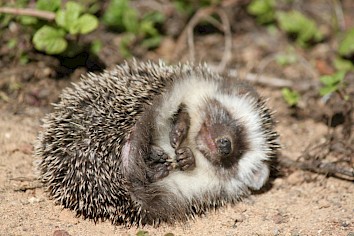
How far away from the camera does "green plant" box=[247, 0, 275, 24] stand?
7836 mm

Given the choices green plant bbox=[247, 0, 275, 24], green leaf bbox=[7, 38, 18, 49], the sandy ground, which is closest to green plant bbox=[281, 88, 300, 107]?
the sandy ground

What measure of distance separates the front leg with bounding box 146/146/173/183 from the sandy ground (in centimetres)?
45

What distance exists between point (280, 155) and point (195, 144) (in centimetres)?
113

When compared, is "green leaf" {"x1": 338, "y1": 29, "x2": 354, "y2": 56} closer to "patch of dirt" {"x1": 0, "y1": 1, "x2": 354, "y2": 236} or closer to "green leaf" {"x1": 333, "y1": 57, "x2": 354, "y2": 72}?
"green leaf" {"x1": 333, "y1": 57, "x2": 354, "y2": 72}

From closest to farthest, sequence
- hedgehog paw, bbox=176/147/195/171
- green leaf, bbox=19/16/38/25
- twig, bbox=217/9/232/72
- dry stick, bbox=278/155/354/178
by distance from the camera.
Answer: hedgehog paw, bbox=176/147/195/171, dry stick, bbox=278/155/354/178, green leaf, bbox=19/16/38/25, twig, bbox=217/9/232/72

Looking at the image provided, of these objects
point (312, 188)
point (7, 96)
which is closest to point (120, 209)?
point (312, 188)

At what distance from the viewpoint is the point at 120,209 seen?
14.9 ft

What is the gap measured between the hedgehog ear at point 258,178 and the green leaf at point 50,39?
98.2 inches

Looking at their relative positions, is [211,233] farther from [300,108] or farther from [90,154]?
[300,108]

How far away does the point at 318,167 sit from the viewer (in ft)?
18.5

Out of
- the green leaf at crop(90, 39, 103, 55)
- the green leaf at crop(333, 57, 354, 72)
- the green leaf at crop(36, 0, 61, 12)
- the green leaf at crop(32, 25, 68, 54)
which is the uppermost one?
the green leaf at crop(36, 0, 61, 12)

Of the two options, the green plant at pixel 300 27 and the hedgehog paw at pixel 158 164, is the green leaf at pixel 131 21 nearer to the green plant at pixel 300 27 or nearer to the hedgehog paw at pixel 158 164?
the green plant at pixel 300 27

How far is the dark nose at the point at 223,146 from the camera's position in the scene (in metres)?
5.14

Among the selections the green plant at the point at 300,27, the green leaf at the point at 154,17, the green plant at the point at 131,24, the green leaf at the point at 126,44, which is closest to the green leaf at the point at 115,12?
the green plant at the point at 131,24
